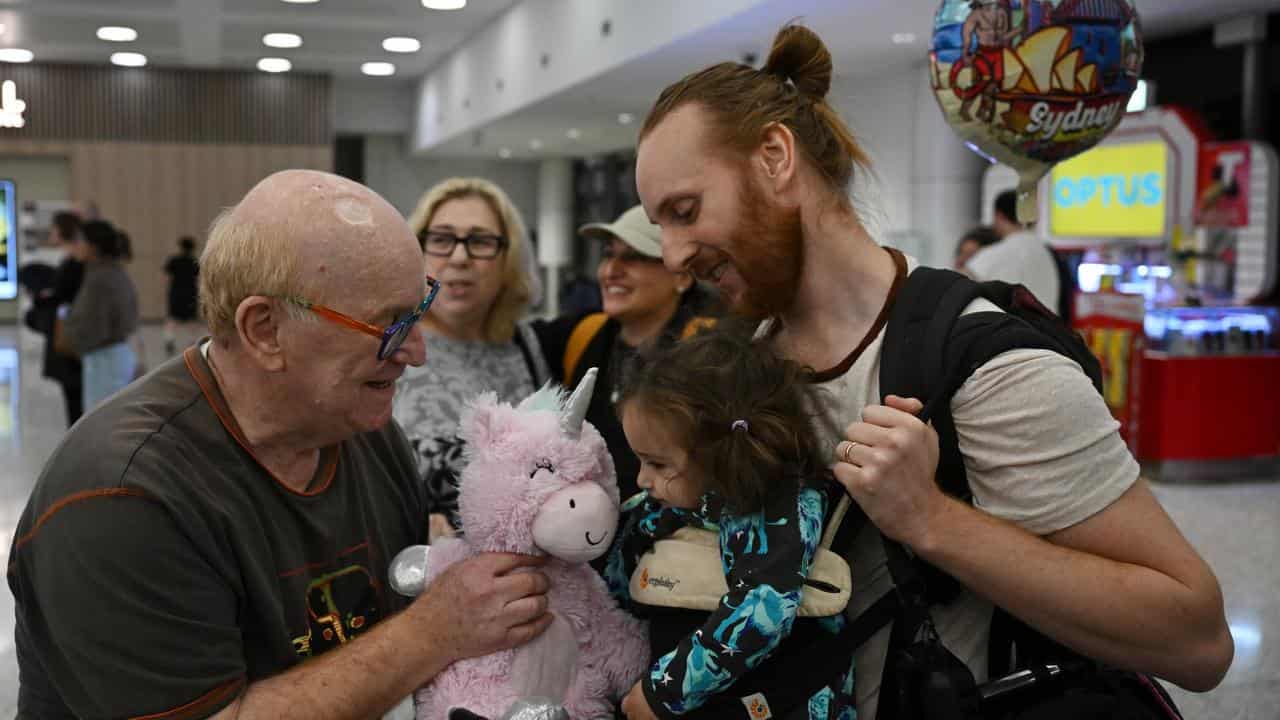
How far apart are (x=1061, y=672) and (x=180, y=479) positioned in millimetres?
1159

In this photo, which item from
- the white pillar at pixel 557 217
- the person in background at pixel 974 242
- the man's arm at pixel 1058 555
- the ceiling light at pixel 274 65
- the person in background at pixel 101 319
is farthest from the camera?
the white pillar at pixel 557 217

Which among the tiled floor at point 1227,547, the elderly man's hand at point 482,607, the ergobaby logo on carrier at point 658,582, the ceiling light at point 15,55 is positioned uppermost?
the ceiling light at point 15,55

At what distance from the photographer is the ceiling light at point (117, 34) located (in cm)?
1628

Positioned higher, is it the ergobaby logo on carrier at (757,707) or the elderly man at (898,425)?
the elderly man at (898,425)

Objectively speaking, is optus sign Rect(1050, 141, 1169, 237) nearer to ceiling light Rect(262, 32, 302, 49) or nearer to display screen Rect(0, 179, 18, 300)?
ceiling light Rect(262, 32, 302, 49)

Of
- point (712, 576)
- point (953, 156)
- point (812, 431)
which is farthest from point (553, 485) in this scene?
point (953, 156)

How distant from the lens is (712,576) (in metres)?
1.63

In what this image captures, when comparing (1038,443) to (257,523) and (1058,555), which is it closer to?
(1058,555)

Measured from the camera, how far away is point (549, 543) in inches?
67.4

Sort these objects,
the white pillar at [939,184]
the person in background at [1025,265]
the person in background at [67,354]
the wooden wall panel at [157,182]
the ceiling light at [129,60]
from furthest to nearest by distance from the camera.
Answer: the wooden wall panel at [157,182], the ceiling light at [129,60], the white pillar at [939,184], the person in background at [67,354], the person in background at [1025,265]

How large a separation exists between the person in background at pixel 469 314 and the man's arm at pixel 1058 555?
1.71 meters

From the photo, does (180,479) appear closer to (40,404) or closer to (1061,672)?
(1061,672)

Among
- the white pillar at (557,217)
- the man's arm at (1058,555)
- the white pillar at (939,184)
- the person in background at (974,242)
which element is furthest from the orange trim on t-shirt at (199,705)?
the white pillar at (557,217)

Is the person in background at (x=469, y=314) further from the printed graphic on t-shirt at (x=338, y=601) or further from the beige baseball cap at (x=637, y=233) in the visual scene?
the printed graphic on t-shirt at (x=338, y=601)
